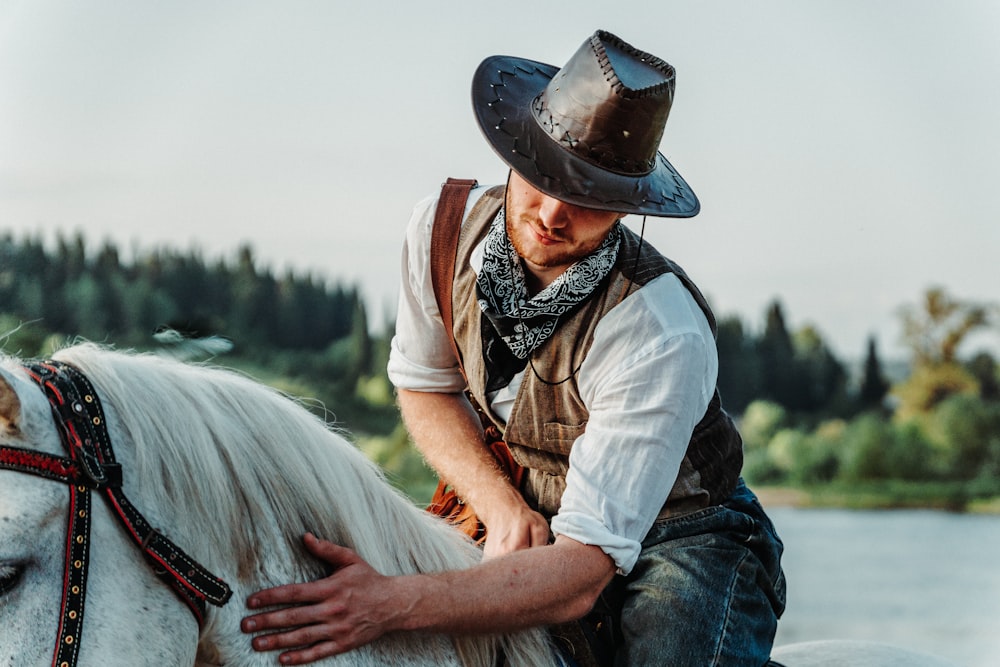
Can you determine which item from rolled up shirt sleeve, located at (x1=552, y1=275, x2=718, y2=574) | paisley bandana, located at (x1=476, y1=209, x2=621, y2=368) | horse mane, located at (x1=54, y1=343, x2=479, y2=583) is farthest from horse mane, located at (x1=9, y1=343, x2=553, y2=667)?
paisley bandana, located at (x1=476, y1=209, x2=621, y2=368)

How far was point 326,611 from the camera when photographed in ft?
4.61

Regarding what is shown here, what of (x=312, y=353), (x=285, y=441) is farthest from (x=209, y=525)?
(x=312, y=353)

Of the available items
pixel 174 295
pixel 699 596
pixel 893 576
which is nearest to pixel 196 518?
pixel 699 596

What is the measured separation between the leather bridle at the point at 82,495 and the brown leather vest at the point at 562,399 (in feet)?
2.27

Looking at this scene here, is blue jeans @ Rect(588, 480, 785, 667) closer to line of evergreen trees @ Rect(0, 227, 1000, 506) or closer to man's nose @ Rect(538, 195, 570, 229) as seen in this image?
man's nose @ Rect(538, 195, 570, 229)

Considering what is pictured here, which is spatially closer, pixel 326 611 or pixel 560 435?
pixel 326 611

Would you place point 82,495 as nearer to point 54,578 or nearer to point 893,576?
point 54,578

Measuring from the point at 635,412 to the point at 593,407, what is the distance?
8cm

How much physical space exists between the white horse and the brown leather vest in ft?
0.88

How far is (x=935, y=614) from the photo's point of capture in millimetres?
8336

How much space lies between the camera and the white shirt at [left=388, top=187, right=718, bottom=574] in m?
1.64

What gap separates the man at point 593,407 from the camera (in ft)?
5.28

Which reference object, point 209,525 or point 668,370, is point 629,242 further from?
point 209,525

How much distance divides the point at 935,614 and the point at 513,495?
304 inches
